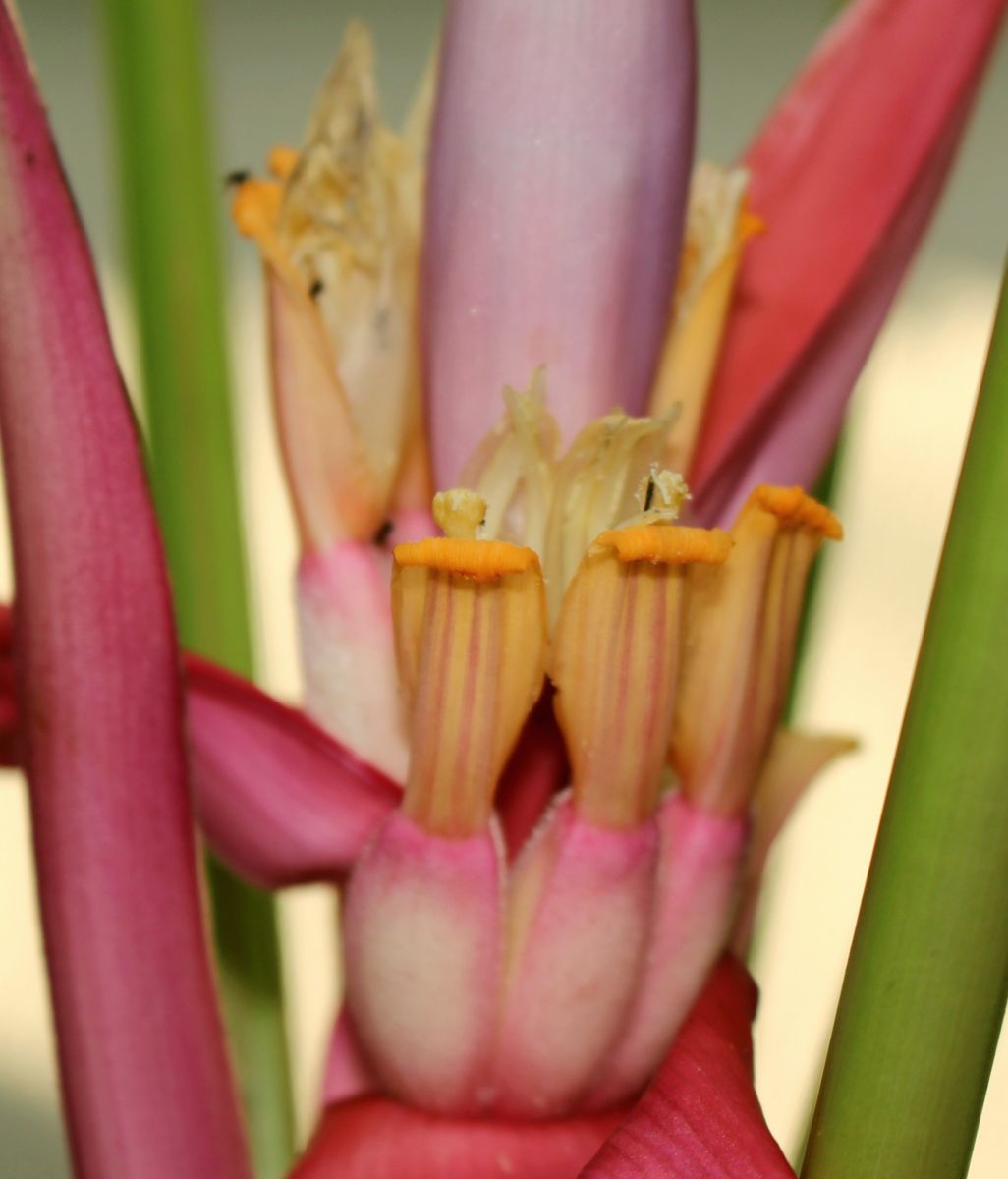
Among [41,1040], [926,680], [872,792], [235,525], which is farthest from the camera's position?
[872,792]

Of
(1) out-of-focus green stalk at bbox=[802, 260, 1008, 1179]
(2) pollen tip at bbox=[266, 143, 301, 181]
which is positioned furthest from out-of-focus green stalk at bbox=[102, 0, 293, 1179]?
(1) out-of-focus green stalk at bbox=[802, 260, 1008, 1179]

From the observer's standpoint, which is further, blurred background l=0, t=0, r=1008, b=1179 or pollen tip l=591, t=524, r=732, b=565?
blurred background l=0, t=0, r=1008, b=1179

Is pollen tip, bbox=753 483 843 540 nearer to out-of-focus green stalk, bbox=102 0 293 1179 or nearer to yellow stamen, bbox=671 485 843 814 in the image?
yellow stamen, bbox=671 485 843 814

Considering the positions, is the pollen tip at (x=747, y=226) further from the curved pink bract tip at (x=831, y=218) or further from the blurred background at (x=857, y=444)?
the blurred background at (x=857, y=444)

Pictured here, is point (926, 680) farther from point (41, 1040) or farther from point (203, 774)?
point (41, 1040)

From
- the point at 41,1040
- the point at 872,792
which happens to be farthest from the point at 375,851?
the point at 872,792

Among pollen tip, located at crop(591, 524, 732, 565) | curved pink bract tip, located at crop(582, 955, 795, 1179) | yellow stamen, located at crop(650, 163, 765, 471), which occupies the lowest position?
curved pink bract tip, located at crop(582, 955, 795, 1179)
